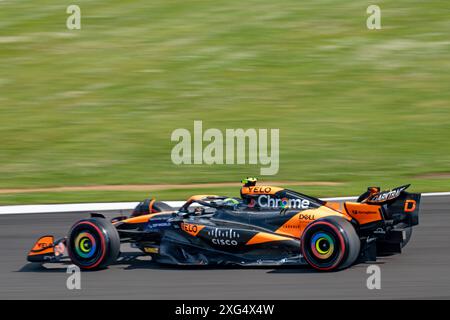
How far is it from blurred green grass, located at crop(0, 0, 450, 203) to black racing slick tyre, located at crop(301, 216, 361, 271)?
23.3ft

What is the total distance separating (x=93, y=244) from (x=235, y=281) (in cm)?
189

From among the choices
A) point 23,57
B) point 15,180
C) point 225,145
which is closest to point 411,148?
point 225,145

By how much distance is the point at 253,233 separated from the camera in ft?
30.9

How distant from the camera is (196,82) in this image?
25.0m

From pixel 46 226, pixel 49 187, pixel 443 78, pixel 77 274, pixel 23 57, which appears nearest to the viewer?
pixel 77 274

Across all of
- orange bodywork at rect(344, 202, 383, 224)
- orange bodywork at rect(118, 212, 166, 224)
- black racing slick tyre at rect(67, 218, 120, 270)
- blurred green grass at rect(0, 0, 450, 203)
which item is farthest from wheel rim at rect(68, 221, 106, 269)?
blurred green grass at rect(0, 0, 450, 203)

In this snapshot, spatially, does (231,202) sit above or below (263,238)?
above

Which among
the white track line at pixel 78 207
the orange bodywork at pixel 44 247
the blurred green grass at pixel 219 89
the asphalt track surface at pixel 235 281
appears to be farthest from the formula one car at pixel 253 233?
the blurred green grass at pixel 219 89

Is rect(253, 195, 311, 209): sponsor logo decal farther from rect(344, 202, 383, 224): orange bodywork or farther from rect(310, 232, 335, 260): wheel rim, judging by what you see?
rect(310, 232, 335, 260): wheel rim

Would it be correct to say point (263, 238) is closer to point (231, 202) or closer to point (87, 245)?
point (231, 202)

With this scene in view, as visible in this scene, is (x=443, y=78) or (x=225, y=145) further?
(x=443, y=78)

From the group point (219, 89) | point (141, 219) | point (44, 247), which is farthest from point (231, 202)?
point (219, 89)

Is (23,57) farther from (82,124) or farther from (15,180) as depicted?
(15,180)
